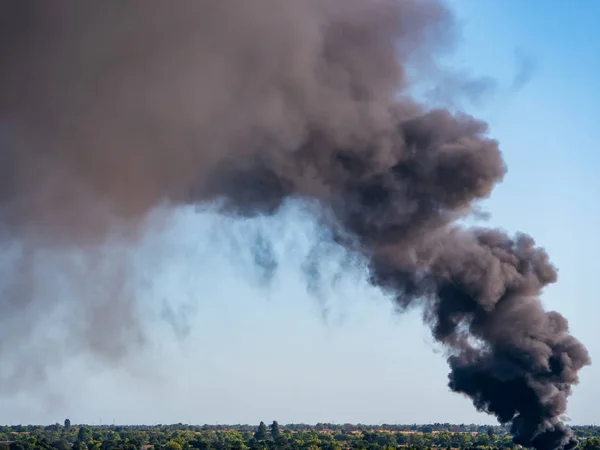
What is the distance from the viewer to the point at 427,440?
171 meters

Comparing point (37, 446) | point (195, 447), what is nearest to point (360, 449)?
point (195, 447)

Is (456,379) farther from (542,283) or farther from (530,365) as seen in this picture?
(542,283)

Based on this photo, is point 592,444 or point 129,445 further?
point 129,445

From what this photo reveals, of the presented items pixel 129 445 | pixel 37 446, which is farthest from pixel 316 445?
pixel 37 446

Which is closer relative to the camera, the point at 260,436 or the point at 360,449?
the point at 360,449

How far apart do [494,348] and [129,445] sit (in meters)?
88.2

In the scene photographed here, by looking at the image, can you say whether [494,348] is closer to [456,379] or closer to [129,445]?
[456,379]

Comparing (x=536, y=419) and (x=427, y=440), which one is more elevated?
(x=427, y=440)

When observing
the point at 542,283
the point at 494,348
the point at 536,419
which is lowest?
the point at 536,419

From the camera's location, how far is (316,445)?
140375 mm

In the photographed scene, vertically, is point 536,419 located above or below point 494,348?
below

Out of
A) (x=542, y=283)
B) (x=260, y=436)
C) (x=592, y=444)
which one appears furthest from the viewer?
(x=260, y=436)

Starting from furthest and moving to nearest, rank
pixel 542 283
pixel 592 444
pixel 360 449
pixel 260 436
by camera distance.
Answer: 1. pixel 260 436
2. pixel 360 449
3. pixel 592 444
4. pixel 542 283

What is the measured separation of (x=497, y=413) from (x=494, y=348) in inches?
174
